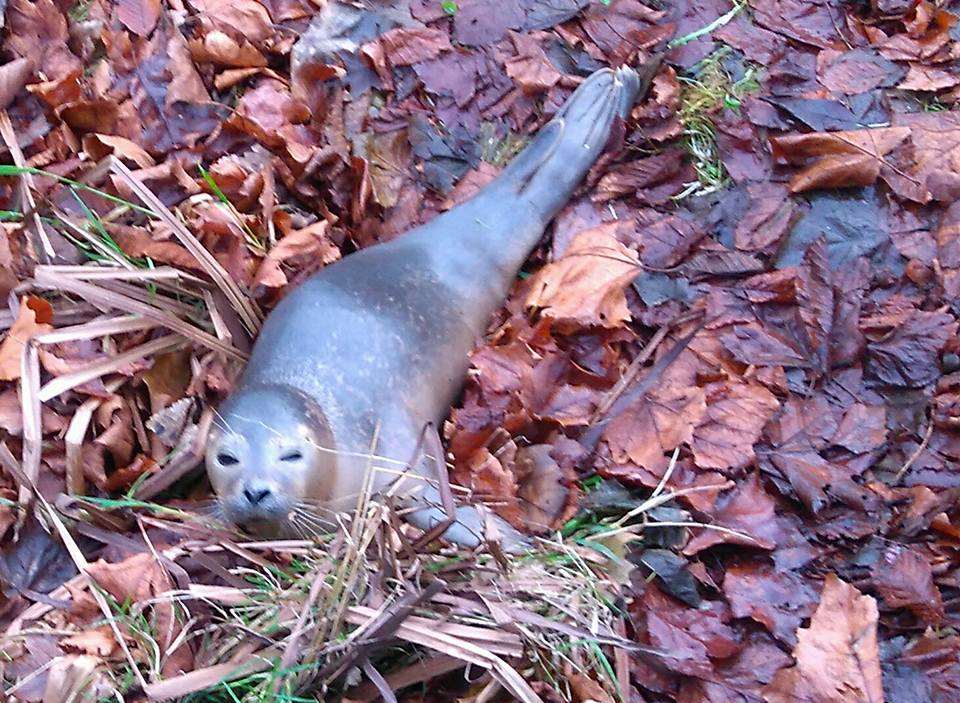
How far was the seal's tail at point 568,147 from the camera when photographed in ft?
9.64

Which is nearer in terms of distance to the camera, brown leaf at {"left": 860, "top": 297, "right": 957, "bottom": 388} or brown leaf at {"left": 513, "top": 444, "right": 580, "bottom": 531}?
brown leaf at {"left": 513, "top": 444, "right": 580, "bottom": 531}

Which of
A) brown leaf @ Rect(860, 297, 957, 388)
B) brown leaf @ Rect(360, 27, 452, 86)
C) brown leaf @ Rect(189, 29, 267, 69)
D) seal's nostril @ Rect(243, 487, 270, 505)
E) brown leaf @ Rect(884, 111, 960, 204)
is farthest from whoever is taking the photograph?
brown leaf @ Rect(360, 27, 452, 86)

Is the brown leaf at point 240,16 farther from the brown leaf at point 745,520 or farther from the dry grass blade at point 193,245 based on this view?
the brown leaf at point 745,520

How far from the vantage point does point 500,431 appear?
8.07 ft

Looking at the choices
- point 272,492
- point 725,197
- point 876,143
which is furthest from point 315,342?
point 876,143

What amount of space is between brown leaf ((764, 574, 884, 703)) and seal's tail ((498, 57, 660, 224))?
1.40 meters

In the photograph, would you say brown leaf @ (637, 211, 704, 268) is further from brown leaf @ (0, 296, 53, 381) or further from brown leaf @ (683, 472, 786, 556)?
brown leaf @ (0, 296, 53, 381)

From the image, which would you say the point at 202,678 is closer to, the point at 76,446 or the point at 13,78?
the point at 76,446

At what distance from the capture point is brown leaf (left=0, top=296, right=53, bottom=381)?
7.94ft

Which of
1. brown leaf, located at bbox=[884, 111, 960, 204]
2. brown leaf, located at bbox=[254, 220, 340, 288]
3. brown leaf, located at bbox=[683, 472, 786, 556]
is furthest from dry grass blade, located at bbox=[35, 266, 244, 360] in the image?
brown leaf, located at bbox=[884, 111, 960, 204]

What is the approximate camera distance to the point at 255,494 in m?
2.18

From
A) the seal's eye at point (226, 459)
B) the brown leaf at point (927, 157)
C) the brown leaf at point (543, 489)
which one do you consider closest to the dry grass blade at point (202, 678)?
the seal's eye at point (226, 459)

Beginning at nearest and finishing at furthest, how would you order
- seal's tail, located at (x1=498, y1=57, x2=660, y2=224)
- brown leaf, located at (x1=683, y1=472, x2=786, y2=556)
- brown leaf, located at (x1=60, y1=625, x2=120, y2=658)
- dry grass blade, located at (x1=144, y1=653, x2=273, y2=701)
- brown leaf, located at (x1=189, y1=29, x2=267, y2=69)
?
dry grass blade, located at (x1=144, y1=653, x2=273, y2=701)
brown leaf, located at (x1=60, y1=625, x2=120, y2=658)
brown leaf, located at (x1=683, y1=472, x2=786, y2=556)
seal's tail, located at (x1=498, y1=57, x2=660, y2=224)
brown leaf, located at (x1=189, y1=29, x2=267, y2=69)

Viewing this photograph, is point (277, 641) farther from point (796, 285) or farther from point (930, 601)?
point (796, 285)
